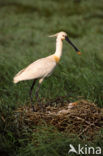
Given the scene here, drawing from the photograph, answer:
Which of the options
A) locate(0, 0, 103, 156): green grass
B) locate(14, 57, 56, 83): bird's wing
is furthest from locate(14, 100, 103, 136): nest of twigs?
locate(14, 57, 56, 83): bird's wing

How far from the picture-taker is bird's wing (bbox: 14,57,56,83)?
5371mm

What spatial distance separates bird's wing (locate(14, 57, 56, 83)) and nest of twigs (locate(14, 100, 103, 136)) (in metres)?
0.46

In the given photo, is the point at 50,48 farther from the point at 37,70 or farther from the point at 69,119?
the point at 69,119

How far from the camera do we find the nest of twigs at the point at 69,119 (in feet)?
17.4

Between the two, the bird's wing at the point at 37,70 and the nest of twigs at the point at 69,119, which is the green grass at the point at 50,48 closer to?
the nest of twigs at the point at 69,119

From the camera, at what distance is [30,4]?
19.7 m

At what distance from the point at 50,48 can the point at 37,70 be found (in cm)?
208

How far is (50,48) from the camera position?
7.46 metres

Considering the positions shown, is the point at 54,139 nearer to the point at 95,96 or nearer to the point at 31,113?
the point at 31,113

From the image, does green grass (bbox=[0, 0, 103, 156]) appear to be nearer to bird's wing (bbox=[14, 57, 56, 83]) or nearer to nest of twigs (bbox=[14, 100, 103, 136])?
nest of twigs (bbox=[14, 100, 103, 136])

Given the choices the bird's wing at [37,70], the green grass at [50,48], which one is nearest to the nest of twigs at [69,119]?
the green grass at [50,48]

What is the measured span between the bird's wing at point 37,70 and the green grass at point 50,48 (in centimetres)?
46

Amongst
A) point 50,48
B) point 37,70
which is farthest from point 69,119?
point 50,48

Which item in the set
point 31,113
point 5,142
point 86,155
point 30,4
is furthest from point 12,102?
point 30,4
